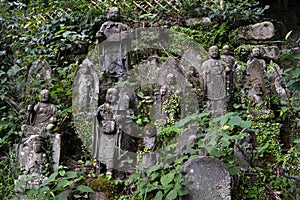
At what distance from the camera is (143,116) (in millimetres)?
4887

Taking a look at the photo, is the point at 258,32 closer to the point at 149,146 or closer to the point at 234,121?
the point at 149,146

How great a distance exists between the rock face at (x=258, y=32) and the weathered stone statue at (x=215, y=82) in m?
2.95

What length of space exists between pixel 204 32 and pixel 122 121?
4.26 meters

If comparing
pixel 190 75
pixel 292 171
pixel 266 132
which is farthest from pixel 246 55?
pixel 292 171

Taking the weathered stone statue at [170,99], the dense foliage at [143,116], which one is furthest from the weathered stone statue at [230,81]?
the weathered stone statue at [170,99]

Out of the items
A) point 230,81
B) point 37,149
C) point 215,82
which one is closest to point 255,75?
point 230,81

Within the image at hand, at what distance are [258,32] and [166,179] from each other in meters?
5.80

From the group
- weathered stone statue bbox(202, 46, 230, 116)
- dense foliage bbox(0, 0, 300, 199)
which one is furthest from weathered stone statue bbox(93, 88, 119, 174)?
weathered stone statue bbox(202, 46, 230, 116)

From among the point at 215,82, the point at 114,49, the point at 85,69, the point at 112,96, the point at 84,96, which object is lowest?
the point at 84,96

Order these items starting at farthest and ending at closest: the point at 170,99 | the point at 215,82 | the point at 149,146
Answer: the point at 215,82
the point at 170,99
the point at 149,146

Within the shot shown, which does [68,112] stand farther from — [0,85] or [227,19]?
[227,19]

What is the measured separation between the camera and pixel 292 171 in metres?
4.14

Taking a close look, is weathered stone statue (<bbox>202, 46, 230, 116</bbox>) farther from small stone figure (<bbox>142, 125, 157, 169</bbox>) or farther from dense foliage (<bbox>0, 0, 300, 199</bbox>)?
small stone figure (<bbox>142, 125, 157, 169</bbox>)

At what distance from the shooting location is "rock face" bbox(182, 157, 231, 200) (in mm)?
3160
